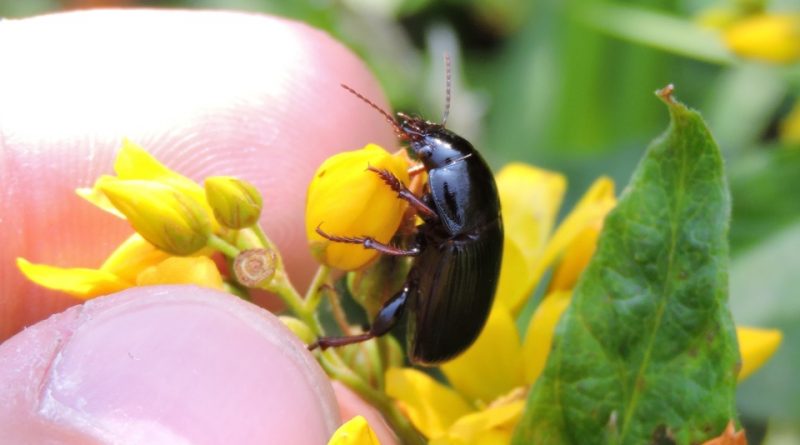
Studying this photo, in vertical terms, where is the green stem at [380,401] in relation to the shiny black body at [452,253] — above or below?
below

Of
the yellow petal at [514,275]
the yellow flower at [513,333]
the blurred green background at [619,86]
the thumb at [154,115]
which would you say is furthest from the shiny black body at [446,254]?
the blurred green background at [619,86]

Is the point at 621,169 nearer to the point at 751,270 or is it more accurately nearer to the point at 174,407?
the point at 751,270

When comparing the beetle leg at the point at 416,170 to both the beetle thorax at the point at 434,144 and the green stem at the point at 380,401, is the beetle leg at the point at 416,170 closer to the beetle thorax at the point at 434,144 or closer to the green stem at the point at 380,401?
the beetle thorax at the point at 434,144

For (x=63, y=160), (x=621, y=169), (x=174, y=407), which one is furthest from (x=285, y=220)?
(x=621, y=169)

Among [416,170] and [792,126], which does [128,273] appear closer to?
[416,170]

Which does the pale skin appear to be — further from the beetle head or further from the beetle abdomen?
the beetle head

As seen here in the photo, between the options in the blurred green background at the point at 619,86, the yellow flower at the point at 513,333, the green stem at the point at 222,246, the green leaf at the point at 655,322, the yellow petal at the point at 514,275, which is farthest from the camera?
the blurred green background at the point at 619,86
